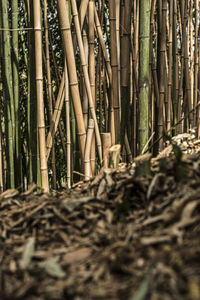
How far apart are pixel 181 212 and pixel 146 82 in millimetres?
874

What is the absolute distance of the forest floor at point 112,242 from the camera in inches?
13.2

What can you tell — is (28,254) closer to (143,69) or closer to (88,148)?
(88,148)

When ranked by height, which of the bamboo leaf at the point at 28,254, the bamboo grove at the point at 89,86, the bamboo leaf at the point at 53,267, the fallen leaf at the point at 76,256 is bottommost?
the fallen leaf at the point at 76,256

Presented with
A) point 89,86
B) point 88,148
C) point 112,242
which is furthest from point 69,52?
point 112,242

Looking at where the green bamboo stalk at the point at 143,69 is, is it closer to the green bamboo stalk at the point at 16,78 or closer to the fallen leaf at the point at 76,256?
the green bamboo stalk at the point at 16,78

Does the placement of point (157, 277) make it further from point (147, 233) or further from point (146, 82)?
point (146, 82)

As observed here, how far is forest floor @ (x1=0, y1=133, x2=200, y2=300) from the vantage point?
1.10ft

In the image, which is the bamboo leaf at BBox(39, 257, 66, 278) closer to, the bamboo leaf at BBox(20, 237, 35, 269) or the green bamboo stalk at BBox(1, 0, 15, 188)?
the bamboo leaf at BBox(20, 237, 35, 269)

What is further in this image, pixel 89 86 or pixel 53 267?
pixel 89 86

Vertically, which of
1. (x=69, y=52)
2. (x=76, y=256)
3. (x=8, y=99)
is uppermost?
(x=69, y=52)

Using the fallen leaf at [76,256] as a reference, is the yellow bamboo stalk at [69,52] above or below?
above

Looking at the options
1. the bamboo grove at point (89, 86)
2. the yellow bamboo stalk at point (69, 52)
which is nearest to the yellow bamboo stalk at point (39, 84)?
the bamboo grove at point (89, 86)

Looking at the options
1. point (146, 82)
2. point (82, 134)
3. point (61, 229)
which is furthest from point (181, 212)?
point (146, 82)

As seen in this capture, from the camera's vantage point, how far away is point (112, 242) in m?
0.41
